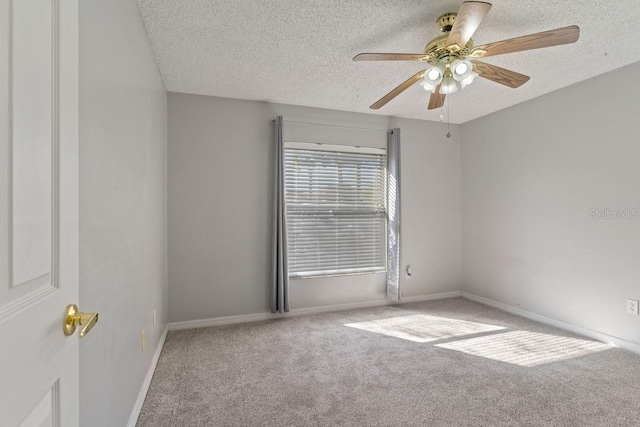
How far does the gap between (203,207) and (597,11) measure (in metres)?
3.49

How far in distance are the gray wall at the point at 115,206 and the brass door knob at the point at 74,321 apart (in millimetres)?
347

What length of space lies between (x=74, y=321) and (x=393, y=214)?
3.48 m

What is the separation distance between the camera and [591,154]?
2.83 metres

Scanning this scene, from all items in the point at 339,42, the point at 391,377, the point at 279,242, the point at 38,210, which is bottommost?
the point at 391,377

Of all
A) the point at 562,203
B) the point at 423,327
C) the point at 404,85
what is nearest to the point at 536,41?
the point at 404,85

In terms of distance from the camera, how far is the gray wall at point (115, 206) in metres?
1.11

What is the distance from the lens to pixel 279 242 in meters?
3.32

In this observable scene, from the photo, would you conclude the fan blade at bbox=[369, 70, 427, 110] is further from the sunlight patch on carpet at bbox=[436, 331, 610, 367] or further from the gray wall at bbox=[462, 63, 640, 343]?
the sunlight patch on carpet at bbox=[436, 331, 610, 367]

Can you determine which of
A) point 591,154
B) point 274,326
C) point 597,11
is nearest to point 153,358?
point 274,326

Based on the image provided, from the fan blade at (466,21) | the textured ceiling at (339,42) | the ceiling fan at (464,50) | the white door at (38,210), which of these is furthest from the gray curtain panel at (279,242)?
the white door at (38,210)

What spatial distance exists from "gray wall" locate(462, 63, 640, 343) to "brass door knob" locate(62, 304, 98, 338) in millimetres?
3715

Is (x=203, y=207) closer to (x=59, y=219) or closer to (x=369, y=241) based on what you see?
(x=369, y=241)

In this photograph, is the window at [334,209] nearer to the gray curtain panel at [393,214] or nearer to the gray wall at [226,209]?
the gray curtain panel at [393,214]

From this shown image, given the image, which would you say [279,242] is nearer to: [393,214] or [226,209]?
[226,209]
